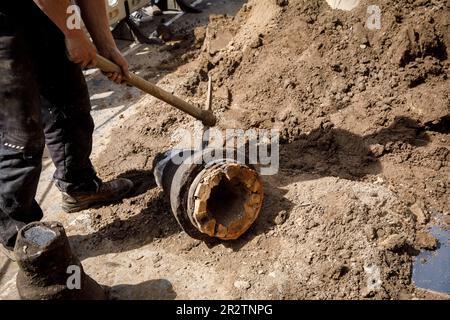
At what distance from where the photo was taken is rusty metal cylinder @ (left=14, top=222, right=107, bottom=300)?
2432 millimetres

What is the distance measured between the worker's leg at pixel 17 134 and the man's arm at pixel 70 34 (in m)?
0.27

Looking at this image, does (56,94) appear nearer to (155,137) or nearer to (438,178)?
(155,137)

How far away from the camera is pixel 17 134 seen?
280 cm

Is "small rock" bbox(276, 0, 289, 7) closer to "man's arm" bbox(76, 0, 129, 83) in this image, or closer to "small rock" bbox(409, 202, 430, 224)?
"man's arm" bbox(76, 0, 129, 83)

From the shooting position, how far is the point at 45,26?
2805mm

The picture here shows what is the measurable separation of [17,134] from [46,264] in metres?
0.88

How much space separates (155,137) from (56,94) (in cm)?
134

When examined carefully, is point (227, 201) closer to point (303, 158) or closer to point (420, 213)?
point (303, 158)

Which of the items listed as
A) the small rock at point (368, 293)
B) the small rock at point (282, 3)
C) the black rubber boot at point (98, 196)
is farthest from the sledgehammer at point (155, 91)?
the small rock at point (282, 3)

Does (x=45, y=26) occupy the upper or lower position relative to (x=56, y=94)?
upper

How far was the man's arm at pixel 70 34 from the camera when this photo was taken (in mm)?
2477

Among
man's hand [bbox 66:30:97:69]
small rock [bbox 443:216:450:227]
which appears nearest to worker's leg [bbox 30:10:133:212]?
man's hand [bbox 66:30:97:69]

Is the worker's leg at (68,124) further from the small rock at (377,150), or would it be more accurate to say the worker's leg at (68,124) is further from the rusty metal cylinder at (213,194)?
the small rock at (377,150)

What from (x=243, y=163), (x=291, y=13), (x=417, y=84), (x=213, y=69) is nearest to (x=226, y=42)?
(x=213, y=69)
